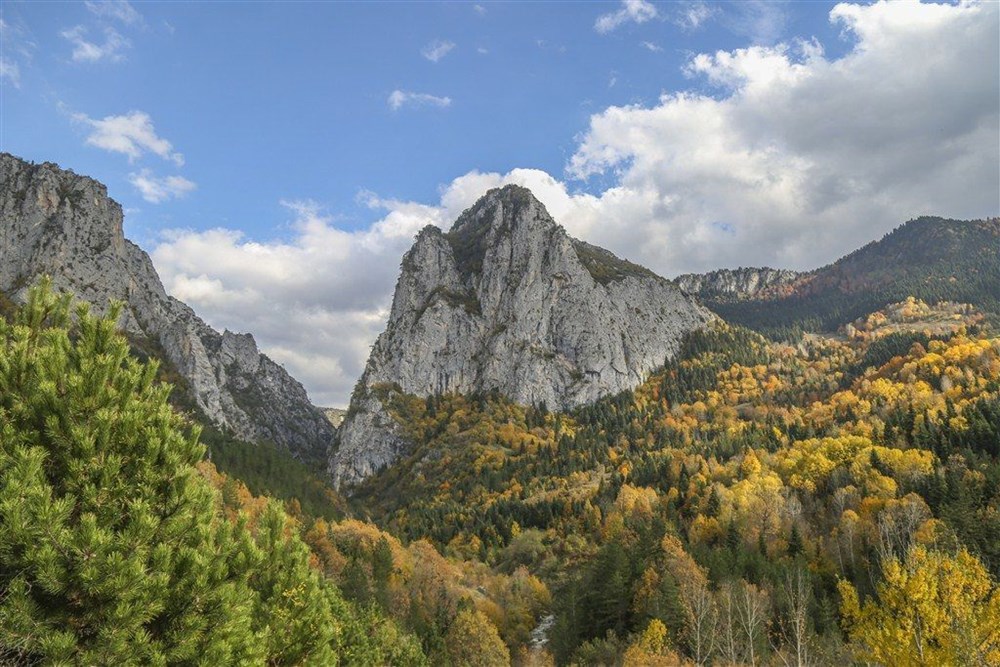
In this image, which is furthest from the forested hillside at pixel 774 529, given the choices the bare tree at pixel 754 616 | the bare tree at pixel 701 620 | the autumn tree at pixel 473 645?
the autumn tree at pixel 473 645

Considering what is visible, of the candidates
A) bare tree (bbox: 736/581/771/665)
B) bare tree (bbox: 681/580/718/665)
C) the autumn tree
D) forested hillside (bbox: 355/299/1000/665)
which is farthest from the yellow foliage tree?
the autumn tree

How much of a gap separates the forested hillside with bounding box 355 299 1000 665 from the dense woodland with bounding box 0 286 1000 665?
350 mm

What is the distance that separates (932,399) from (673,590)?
139m

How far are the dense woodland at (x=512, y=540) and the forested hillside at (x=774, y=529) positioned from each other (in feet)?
1.15

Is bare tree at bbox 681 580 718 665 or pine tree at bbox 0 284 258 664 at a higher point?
pine tree at bbox 0 284 258 664

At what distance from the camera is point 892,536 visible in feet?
269

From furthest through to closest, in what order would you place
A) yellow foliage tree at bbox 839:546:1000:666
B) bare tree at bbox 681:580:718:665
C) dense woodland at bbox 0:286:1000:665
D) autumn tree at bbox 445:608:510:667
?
A: 1. autumn tree at bbox 445:608:510:667
2. bare tree at bbox 681:580:718:665
3. yellow foliage tree at bbox 839:546:1000:666
4. dense woodland at bbox 0:286:1000:665

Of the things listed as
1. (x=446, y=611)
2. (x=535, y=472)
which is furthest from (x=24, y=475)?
(x=535, y=472)

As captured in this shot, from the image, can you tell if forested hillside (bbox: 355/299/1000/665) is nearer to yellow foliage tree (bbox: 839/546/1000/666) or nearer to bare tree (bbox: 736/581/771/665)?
yellow foliage tree (bbox: 839/546/1000/666)

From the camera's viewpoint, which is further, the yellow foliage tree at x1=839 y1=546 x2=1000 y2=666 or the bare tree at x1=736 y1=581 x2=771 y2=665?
the bare tree at x1=736 y1=581 x2=771 y2=665

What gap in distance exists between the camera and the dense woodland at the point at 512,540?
9.35 metres

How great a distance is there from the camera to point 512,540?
132 metres

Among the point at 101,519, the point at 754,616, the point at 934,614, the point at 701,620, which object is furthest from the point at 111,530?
the point at 701,620

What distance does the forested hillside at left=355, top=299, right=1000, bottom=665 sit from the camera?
2511 cm
